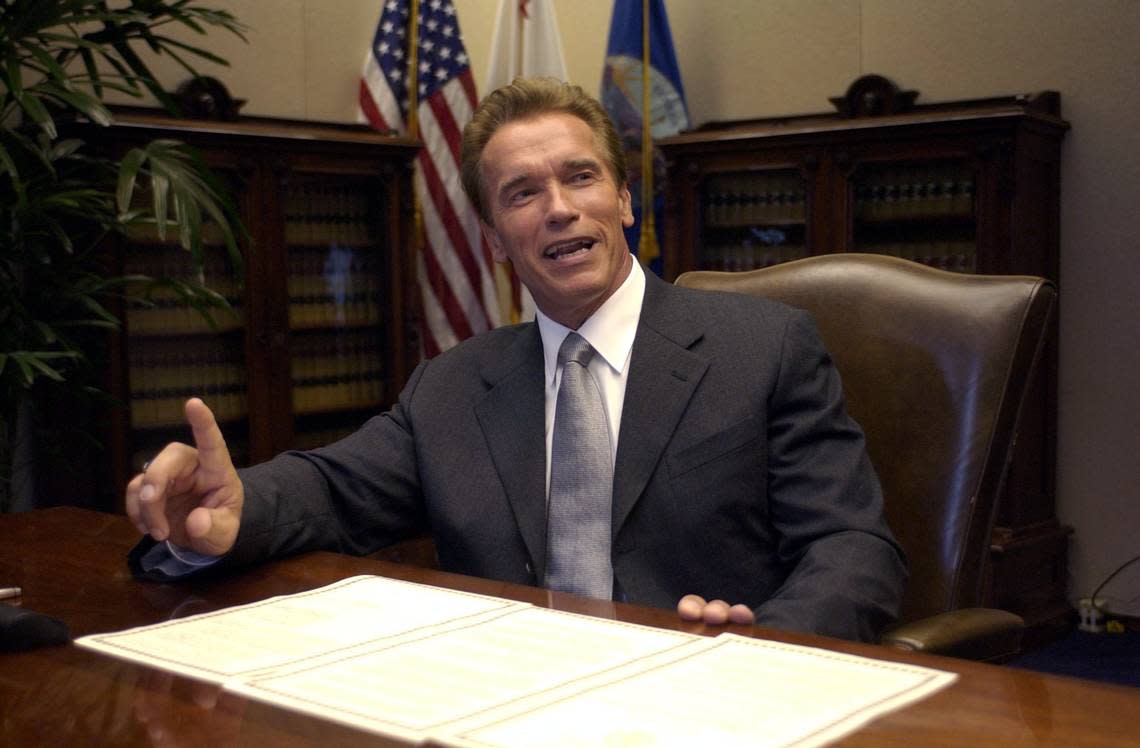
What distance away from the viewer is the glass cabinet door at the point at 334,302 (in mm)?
4855

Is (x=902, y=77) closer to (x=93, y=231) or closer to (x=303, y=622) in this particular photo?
(x=93, y=231)

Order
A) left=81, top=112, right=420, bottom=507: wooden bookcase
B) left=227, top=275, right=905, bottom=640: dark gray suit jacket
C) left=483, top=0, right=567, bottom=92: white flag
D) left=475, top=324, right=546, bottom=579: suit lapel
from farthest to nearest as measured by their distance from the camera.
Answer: left=483, top=0, right=567, bottom=92: white flag, left=81, top=112, right=420, bottom=507: wooden bookcase, left=475, top=324, right=546, bottom=579: suit lapel, left=227, top=275, right=905, bottom=640: dark gray suit jacket

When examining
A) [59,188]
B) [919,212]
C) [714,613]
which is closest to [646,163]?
[919,212]

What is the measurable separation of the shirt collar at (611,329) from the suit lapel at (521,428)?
0.8 inches

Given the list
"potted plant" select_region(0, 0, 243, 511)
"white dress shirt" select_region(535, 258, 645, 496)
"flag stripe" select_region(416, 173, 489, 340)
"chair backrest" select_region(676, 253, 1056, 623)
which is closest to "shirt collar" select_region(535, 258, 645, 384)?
"white dress shirt" select_region(535, 258, 645, 496)

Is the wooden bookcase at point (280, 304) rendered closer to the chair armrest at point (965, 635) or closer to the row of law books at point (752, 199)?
the row of law books at point (752, 199)

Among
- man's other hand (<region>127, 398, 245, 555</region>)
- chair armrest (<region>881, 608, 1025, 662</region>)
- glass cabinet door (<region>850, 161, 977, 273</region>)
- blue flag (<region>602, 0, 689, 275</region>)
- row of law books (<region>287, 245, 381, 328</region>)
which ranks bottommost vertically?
chair armrest (<region>881, 608, 1025, 662</region>)

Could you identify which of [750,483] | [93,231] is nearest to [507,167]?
[750,483]

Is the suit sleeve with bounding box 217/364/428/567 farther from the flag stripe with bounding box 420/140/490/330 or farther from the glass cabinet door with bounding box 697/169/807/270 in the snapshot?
the flag stripe with bounding box 420/140/490/330

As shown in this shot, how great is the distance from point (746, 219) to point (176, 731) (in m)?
4.25

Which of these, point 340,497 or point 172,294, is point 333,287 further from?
point 340,497

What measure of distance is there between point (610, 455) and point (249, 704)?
86 centimetres

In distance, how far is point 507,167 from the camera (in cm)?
201

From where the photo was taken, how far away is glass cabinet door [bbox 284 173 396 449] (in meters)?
4.86
